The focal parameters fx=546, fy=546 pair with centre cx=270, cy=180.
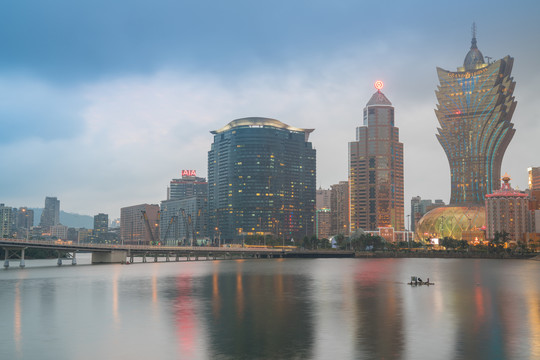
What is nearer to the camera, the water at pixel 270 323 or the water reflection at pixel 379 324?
the water reflection at pixel 379 324

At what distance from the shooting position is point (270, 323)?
2493 inches

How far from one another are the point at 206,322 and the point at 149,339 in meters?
10.8

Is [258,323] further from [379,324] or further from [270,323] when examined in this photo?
[379,324]

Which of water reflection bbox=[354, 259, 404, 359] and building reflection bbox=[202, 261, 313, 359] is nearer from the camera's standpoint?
water reflection bbox=[354, 259, 404, 359]

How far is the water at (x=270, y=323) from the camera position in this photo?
48.5 meters

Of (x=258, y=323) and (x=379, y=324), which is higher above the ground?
(x=379, y=324)

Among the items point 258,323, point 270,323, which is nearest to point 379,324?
point 270,323

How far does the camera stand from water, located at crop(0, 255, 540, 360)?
4853cm

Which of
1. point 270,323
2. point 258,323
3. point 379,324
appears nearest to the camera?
point 379,324

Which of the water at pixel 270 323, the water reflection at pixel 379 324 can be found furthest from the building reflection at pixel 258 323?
the water reflection at pixel 379 324

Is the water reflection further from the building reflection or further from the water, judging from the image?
the building reflection

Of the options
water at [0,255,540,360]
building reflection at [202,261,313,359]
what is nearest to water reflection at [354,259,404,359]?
water at [0,255,540,360]

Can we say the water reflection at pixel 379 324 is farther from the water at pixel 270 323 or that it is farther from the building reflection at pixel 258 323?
the building reflection at pixel 258 323

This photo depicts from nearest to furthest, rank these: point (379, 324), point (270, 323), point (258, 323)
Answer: point (379, 324) → point (270, 323) → point (258, 323)
